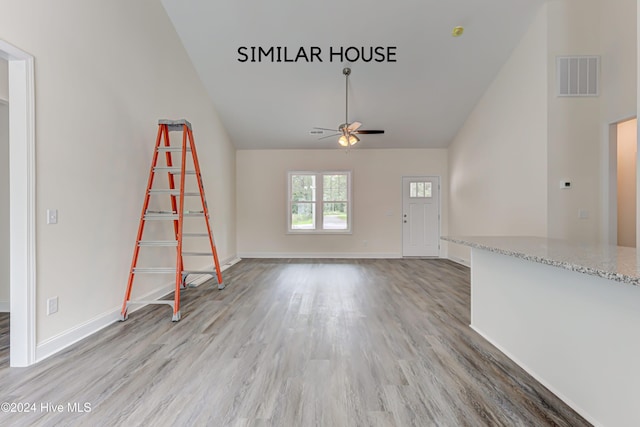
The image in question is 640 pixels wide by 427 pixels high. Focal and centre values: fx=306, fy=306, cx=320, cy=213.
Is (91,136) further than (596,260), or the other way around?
(91,136)

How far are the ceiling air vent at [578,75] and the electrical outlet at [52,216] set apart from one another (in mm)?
5631

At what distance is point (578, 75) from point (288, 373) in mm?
4928

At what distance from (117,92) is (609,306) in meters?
4.24

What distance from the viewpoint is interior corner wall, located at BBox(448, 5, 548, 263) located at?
4066 millimetres

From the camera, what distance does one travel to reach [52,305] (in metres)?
2.39

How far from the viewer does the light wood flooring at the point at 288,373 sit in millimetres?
1660

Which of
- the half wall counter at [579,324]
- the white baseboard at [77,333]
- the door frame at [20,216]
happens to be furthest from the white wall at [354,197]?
the door frame at [20,216]

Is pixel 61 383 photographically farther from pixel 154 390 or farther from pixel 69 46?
pixel 69 46

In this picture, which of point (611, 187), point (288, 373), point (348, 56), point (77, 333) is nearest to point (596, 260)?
point (288, 373)

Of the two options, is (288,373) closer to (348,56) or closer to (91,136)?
(91,136)

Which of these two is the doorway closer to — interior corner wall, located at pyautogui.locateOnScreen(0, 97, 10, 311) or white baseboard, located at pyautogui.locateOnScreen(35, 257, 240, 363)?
white baseboard, located at pyautogui.locateOnScreen(35, 257, 240, 363)

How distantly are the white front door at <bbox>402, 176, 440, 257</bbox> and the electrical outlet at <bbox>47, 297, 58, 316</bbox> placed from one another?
635cm

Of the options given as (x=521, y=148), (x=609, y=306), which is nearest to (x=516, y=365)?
(x=609, y=306)

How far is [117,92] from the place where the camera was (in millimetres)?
3141
